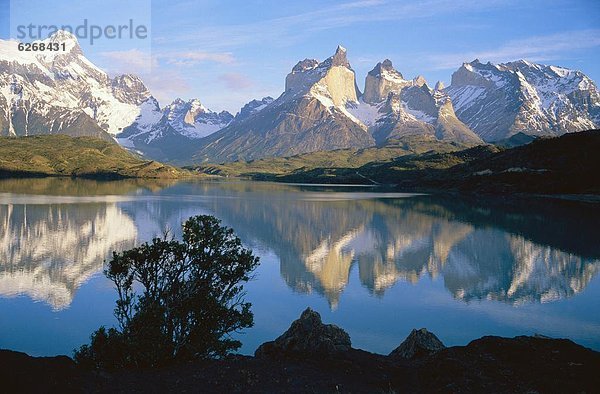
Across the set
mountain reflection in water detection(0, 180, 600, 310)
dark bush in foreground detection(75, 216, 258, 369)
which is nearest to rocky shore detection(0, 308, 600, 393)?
dark bush in foreground detection(75, 216, 258, 369)

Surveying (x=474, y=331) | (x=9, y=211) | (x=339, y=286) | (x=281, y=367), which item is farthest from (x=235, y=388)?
(x=9, y=211)

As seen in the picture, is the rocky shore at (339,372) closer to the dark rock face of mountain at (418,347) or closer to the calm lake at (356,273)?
the dark rock face of mountain at (418,347)

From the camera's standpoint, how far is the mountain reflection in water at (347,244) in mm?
60031

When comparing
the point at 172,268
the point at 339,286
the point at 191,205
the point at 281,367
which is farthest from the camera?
the point at 191,205

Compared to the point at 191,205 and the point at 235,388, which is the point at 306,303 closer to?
the point at 235,388

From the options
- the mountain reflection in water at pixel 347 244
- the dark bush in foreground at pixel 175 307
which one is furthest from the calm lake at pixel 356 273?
the dark bush in foreground at pixel 175 307

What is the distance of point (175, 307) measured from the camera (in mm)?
30469

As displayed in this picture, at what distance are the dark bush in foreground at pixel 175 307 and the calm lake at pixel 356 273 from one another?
24.7 ft

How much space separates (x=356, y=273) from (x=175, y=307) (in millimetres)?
40220

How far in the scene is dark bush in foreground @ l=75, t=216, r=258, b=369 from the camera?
2823cm

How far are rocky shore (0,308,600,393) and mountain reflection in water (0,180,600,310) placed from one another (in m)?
22.6

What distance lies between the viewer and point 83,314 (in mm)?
45656

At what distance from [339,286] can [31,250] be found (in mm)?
47778

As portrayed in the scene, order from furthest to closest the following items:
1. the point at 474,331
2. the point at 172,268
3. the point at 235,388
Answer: the point at 474,331, the point at 172,268, the point at 235,388
